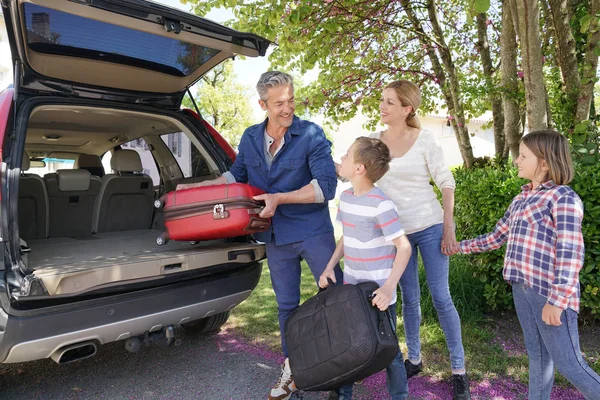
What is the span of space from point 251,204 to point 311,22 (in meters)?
3.62

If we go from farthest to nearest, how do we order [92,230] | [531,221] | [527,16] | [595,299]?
[92,230] < [527,16] < [595,299] < [531,221]

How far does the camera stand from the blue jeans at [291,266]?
8.73 feet

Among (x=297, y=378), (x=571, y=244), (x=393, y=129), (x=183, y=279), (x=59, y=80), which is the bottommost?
(x=297, y=378)

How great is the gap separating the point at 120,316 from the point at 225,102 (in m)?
22.3

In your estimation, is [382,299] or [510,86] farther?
[510,86]

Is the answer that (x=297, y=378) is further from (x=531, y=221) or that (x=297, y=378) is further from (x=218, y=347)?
(x=218, y=347)

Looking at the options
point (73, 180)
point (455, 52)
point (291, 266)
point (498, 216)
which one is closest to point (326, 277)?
point (291, 266)

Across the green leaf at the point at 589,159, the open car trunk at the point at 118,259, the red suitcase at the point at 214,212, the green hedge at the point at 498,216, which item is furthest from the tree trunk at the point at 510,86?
the red suitcase at the point at 214,212

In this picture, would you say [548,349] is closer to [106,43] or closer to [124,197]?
[106,43]

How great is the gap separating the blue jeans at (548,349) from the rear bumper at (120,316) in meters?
1.79

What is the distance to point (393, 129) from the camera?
9.24 feet

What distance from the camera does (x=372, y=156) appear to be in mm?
2305

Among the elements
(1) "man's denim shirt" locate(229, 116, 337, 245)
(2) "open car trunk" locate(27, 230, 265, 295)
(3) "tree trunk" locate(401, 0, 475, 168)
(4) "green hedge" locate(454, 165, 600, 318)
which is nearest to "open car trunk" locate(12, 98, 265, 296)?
(2) "open car trunk" locate(27, 230, 265, 295)

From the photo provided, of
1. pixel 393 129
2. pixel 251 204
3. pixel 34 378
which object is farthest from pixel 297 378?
pixel 34 378
